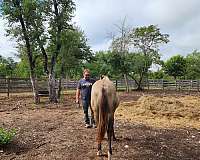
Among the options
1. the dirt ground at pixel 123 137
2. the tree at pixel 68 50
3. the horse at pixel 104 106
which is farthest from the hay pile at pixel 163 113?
the tree at pixel 68 50

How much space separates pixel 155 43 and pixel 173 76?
65.0 feet

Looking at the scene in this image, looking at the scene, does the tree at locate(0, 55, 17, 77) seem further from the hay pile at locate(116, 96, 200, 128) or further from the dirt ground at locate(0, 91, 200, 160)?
the dirt ground at locate(0, 91, 200, 160)

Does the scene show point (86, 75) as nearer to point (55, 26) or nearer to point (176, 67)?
point (55, 26)

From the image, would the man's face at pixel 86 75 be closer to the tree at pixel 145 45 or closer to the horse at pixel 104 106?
the horse at pixel 104 106

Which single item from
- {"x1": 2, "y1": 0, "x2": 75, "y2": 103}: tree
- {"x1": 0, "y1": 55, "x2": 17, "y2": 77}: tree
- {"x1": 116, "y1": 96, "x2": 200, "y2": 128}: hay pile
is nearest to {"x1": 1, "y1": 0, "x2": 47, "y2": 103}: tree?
{"x1": 2, "y1": 0, "x2": 75, "y2": 103}: tree

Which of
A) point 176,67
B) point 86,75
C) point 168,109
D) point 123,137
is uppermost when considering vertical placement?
point 176,67

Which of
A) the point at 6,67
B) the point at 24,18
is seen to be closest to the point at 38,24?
the point at 24,18

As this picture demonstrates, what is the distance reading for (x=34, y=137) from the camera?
9.10m

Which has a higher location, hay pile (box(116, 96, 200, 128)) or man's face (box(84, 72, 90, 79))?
man's face (box(84, 72, 90, 79))

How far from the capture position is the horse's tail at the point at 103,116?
23.0 feet

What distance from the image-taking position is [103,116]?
23.7 feet

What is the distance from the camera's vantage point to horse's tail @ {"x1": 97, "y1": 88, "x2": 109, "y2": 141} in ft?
23.0

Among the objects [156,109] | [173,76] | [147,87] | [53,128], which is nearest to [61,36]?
[156,109]

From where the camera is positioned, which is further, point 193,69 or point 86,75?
point 193,69
